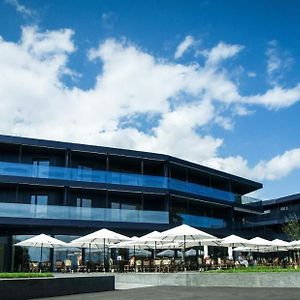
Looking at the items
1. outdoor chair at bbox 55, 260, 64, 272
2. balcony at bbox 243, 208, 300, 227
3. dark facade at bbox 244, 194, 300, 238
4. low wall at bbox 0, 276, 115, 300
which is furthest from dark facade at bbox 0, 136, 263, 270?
low wall at bbox 0, 276, 115, 300

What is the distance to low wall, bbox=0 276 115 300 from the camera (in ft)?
43.9

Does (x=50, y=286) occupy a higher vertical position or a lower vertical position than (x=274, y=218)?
lower

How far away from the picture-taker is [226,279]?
1928 cm

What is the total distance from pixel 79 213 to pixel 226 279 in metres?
13.4

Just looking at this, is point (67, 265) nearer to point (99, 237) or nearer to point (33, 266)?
point (33, 266)

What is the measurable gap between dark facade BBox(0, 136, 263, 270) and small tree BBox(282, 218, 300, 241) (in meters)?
6.71

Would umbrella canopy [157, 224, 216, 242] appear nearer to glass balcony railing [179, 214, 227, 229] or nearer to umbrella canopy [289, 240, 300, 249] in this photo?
glass balcony railing [179, 214, 227, 229]

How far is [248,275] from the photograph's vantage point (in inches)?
741

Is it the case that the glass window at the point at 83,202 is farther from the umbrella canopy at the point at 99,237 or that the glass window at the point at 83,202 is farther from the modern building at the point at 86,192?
the umbrella canopy at the point at 99,237

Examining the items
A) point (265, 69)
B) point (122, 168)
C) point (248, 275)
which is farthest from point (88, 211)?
point (265, 69)

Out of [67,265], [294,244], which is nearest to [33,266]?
[67,265]

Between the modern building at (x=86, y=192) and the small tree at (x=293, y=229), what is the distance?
6.84 meters

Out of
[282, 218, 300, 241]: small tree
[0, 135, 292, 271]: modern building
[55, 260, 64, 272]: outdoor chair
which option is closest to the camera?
[55, 260, 64, 272]: outdoor chair

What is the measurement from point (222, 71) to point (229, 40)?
43.7 inches
